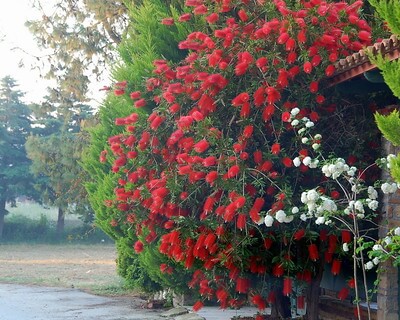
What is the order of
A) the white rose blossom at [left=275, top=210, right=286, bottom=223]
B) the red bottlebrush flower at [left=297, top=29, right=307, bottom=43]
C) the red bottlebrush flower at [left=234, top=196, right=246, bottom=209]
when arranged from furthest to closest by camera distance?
the red bottlebrush flower at [left=297, top=29, right=307, bottom=43]
the red bottlebrush flower at [left=234, top=196, right=246, bottom=209]
the white rose blossom at [left=275, top=210, right=286, bottom=223]

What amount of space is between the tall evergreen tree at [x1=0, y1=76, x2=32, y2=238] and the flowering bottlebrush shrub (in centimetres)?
3043

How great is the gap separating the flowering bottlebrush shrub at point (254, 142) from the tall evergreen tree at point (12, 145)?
30.4 metres

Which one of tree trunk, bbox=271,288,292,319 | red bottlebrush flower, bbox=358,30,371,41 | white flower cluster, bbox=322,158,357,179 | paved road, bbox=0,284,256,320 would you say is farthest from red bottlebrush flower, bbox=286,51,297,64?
paved road, bbox=0,284,256,320

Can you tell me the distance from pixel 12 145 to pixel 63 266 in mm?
15224

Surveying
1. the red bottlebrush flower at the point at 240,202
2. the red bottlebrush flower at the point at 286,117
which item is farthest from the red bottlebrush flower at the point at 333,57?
the red bottlebrush flower at the point at 240,202

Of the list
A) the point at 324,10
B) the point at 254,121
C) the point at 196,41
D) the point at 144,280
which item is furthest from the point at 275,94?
the point at 144,280

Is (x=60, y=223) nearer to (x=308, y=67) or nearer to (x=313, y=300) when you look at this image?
(x=313, y=300)

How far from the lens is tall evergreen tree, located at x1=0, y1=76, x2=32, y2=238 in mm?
37469

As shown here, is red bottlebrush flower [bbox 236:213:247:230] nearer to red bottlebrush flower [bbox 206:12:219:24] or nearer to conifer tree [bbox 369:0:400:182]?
red bottlebrush flower [bbox 206:12:219:24]

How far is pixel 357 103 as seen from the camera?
7902 mm

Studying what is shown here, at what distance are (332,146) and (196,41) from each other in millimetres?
1981

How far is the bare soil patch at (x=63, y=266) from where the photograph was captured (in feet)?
61.9

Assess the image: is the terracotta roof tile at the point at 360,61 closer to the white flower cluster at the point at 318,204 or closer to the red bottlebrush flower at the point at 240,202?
the white flower cluster at the point at 318,204

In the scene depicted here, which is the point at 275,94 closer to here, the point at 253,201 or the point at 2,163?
the point at 253,201
